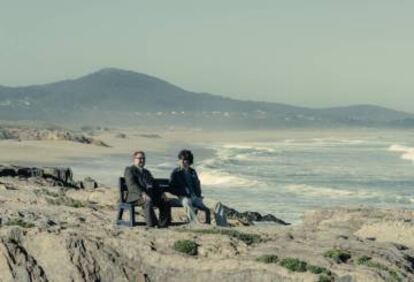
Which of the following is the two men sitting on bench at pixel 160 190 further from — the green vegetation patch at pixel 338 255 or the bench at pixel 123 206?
the green vegetation patch at pixel 338 255

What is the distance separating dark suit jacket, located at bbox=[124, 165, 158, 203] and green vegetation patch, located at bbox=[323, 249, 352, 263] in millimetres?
3294

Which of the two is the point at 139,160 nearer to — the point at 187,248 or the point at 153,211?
the point at 153,211

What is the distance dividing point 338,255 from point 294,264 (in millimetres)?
699

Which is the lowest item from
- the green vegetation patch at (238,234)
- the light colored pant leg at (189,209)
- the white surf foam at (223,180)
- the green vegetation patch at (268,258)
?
the white surf foam at (223,180)

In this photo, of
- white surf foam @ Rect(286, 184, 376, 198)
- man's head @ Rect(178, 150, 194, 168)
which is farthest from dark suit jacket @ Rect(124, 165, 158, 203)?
white surf foam @ Rect(286, 184, 376, 198)

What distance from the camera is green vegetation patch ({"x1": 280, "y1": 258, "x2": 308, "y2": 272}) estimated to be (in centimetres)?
1239

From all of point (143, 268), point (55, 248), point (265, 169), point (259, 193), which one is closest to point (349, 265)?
point (143, 268)

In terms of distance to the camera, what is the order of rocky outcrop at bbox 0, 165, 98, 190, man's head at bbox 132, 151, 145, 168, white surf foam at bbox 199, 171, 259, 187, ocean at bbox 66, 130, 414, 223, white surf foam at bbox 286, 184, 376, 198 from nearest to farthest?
man's head at bbox 132, 151, 145, 168
rocky outcrop at bbox 0, 165, 98, 190
ocean at bbox 66, 130, 414, 223
white surf foam at bbox 286, 184, 376, 198
white surf foam at bbox 199, 171, 259, 187

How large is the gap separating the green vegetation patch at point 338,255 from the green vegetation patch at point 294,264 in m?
0.45

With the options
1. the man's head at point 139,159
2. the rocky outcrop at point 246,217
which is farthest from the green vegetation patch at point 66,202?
the rocky outcrop at point 246,217

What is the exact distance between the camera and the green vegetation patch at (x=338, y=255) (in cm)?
1271

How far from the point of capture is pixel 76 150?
63.0 metres

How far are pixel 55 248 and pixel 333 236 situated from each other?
13.4 feet

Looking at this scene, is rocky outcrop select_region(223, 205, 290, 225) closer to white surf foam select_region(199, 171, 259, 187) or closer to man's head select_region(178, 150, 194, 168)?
man's head select_region(178, 150, 194, 168)
